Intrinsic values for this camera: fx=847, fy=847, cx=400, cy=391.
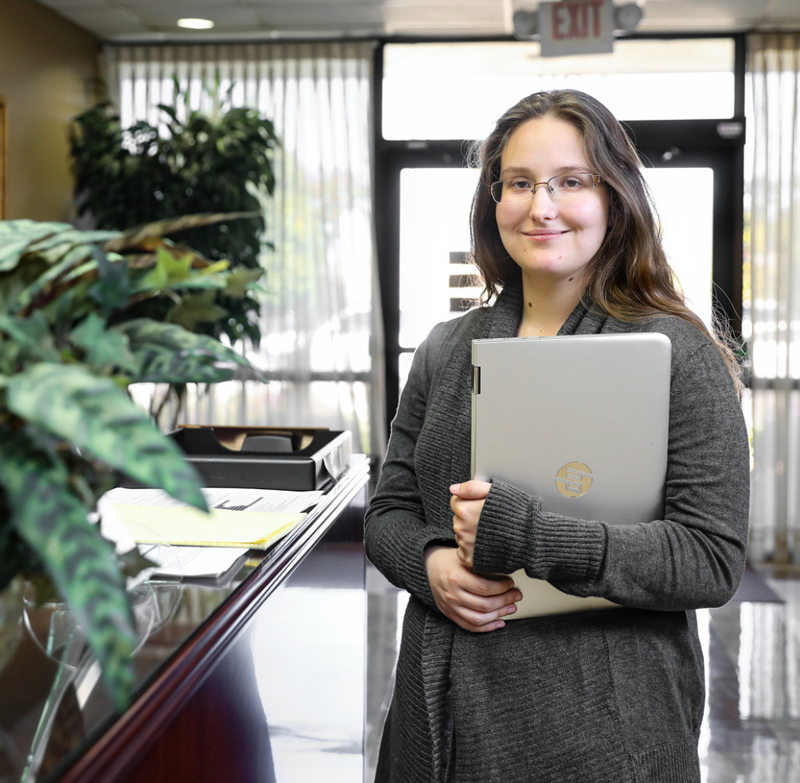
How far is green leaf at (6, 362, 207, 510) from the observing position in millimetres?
408

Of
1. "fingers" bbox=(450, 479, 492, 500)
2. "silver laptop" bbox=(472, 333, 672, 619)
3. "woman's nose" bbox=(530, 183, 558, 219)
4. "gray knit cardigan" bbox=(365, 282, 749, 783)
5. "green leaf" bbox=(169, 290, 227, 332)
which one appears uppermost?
"woman's nose" bbox=(530, 183, 558, 219)

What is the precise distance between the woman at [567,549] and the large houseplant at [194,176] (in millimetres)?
3205

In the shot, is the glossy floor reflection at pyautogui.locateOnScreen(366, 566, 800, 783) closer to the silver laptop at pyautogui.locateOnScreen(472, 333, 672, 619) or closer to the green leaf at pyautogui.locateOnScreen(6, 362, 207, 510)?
the silver laptop at pyautogui.locateOnScreen(472, 333, 672, 619)

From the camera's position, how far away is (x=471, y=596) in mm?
1089

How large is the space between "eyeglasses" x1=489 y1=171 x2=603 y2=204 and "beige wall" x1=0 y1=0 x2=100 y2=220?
12.4 ft

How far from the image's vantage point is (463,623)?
1109mm

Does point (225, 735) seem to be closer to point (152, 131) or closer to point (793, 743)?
point (793, 743)

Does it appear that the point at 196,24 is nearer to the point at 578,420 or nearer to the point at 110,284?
the point at 578,420

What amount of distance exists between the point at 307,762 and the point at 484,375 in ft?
2.29

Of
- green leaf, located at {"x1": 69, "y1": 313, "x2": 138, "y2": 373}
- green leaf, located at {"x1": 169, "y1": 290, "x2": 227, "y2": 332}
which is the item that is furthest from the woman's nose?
green leaf, located at {"x1": 69, "y1": 313, "x2": 138, "y2": 373}

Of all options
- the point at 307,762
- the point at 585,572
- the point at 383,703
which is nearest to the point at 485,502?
the point at 585,572

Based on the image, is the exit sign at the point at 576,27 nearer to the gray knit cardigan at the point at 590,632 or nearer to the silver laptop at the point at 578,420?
the gray knit cardigan at the point at 590,632

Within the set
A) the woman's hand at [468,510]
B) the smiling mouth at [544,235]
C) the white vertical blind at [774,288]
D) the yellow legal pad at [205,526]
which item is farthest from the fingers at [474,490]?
the white vertical blind at [774,288]

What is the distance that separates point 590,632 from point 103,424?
84 cm
